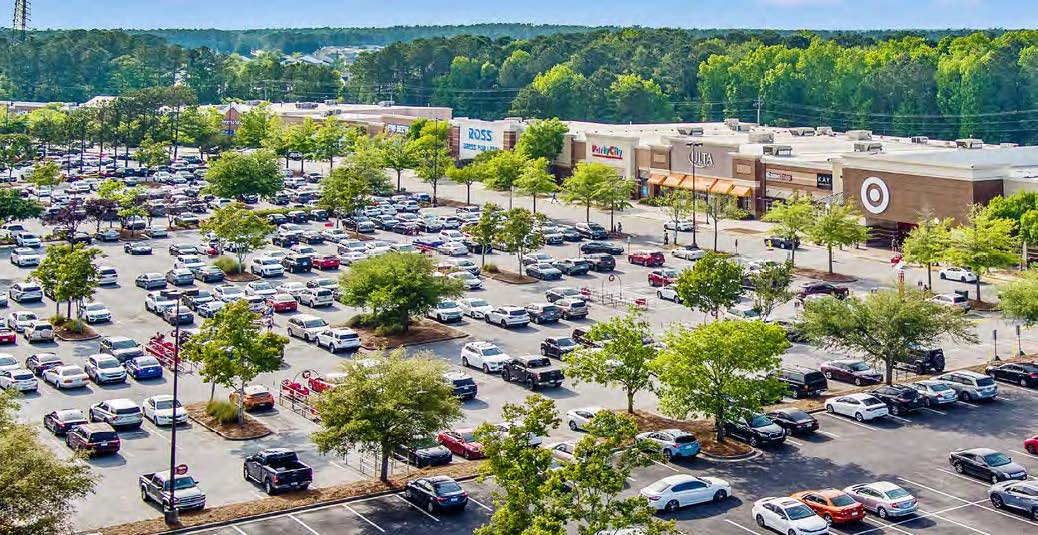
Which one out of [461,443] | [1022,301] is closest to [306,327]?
[461,443]

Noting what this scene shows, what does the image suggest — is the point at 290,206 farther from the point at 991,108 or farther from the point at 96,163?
the point at 991,108

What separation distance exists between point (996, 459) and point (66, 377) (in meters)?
37.2

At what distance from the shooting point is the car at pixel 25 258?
293 ft

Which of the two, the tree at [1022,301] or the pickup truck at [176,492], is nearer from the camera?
the pickup truck at [176,492]

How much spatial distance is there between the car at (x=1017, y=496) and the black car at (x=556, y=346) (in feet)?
78.5

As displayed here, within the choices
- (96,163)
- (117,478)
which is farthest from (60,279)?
(96,163)

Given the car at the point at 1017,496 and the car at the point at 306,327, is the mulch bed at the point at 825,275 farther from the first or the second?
the car at the point at 1017,496

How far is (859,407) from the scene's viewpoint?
179 ft

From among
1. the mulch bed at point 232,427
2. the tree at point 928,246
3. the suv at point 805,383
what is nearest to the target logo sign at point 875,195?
the tree at point 928,246

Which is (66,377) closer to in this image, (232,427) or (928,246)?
(232,427)

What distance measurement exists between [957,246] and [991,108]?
114846mm

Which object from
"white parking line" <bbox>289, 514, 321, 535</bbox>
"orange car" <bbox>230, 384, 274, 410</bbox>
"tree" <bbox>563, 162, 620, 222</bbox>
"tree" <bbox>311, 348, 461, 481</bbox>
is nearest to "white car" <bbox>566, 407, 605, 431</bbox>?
"tree" <bbox>311, 348, 461, 481</bbox>

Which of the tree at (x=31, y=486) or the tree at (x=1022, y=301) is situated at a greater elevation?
the tree at (x=1022, y=301)

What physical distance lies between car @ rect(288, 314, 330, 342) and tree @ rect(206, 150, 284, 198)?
154ft
